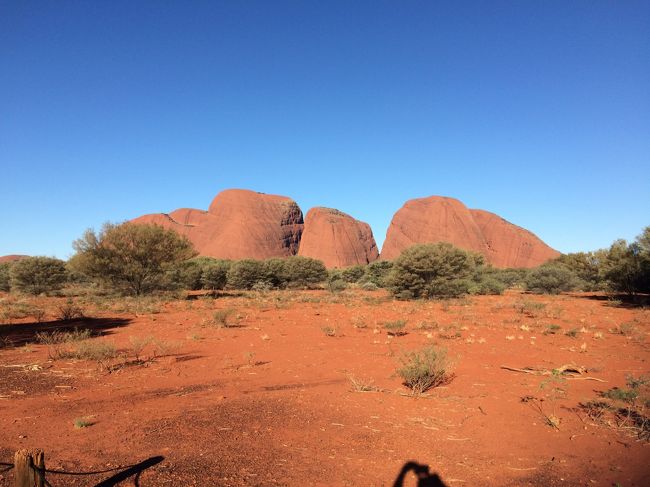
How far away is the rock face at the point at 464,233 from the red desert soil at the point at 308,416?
222 feet

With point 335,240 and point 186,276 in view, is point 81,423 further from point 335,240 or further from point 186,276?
point 335,240

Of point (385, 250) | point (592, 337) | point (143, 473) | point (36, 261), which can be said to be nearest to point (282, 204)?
point (385, 250)

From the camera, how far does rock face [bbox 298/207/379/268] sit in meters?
82.6

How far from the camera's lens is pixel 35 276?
27.4 meters

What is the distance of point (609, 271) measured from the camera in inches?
941

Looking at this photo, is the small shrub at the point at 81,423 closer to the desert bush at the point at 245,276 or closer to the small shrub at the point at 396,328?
the small shrub at the point at 396,328

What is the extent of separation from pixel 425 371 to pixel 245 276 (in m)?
31.4

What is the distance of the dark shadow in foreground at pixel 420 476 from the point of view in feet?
10.8

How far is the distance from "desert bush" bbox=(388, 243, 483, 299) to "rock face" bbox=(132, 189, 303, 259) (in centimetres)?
5520

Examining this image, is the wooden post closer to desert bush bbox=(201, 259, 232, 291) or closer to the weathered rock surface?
desert bush bbox=(201, 259, 232, 291)

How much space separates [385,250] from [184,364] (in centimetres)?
7742

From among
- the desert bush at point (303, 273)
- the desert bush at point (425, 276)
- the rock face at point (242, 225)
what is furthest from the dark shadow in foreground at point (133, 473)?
the rock face at point (242, 225)

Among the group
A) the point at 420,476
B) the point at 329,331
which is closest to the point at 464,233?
the point at 329,331

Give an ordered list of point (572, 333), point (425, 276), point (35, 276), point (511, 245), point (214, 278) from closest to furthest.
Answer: point (572, 333) → point (425, 276) → point (35, 276) → point (214, 278) → point (511, 245)
